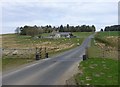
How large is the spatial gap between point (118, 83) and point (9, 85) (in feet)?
16.5

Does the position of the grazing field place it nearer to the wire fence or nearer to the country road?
the wire fence

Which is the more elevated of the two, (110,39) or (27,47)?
(27,47)

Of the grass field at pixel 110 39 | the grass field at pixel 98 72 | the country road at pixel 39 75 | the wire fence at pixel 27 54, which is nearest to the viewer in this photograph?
the grass field at pixel 98 72

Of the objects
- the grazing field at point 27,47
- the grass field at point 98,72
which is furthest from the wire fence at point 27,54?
the grass field at point 98,72

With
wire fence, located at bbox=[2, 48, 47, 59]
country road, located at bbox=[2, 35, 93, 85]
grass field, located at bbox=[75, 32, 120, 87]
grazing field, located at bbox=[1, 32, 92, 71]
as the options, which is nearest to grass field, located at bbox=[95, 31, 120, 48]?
grazing field, located at bbox=[1, 32, 92, 71]

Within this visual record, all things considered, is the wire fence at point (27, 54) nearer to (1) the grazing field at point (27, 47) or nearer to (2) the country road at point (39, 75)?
(1) the grazing field at point (27, 47)

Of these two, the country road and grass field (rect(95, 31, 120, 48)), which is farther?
grass field (rect(95, 31, 120, 48))

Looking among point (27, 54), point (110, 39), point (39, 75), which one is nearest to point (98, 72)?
point (39, 75)

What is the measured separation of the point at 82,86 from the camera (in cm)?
1350

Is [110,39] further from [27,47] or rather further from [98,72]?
[98,72]

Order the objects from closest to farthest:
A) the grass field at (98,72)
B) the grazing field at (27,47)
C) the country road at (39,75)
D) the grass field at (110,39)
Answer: the grass field at (98,72) < the country road at (39,75) < the grazing field at (27,47) < the grass field at (110,39)

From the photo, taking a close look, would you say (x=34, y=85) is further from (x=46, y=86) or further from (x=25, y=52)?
(x=25, y=52)

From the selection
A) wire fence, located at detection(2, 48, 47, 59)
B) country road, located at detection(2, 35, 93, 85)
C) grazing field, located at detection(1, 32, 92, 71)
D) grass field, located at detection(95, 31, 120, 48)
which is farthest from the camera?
grass field, located at detection(95, 31, 120, 48)

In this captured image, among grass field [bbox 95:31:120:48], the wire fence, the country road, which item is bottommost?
grass field [bbox 95:31:120:48]
